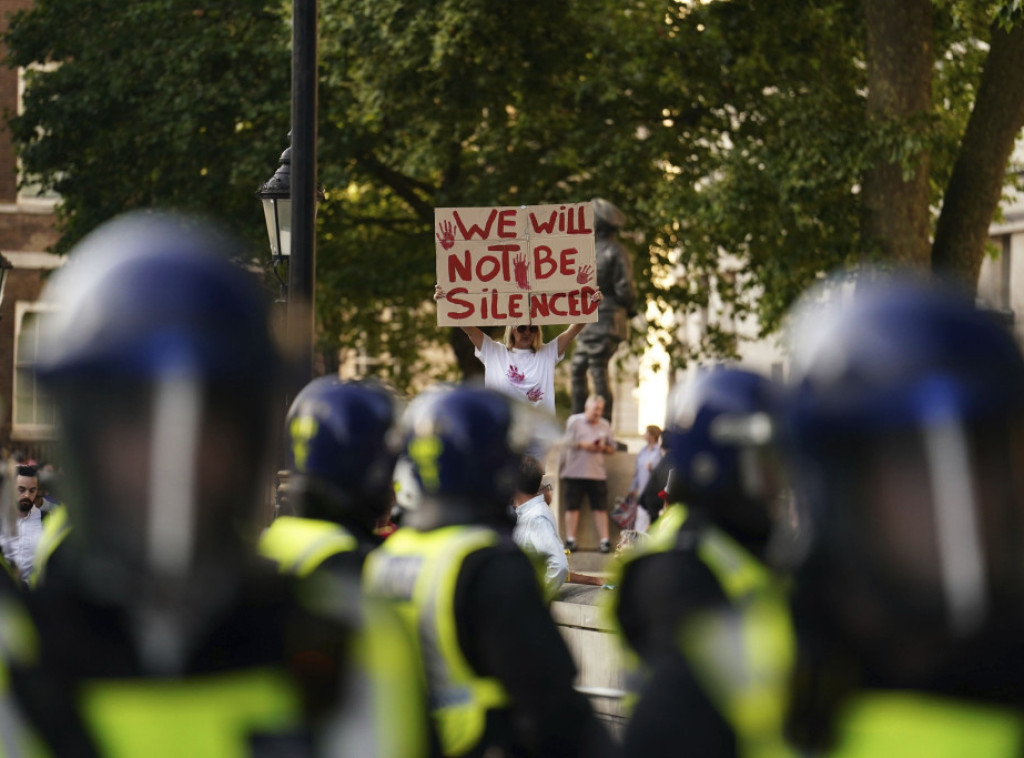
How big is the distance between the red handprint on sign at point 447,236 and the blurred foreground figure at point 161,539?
974 cm

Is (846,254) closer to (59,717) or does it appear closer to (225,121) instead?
(225,121)

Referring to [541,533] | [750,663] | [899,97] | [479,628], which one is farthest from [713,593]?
[899,97]

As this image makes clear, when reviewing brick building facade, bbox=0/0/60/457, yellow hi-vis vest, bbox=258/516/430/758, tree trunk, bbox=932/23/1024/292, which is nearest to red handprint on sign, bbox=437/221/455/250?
tree trunk, bbox=932/23/1024/292

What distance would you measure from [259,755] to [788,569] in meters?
0.58

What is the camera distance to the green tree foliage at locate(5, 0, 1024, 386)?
18.4m

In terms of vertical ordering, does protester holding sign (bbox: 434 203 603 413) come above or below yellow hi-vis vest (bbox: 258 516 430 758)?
above

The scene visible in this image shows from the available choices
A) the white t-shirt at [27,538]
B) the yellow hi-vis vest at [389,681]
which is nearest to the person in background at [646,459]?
the white t-shirt at [27,538]

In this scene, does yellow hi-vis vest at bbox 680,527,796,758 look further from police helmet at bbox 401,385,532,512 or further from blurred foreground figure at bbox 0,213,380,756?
police helmet at bbox 401,385,532,512

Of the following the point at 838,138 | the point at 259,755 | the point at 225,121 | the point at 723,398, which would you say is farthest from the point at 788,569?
the point at 225,121

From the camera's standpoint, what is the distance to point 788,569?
1.73 m

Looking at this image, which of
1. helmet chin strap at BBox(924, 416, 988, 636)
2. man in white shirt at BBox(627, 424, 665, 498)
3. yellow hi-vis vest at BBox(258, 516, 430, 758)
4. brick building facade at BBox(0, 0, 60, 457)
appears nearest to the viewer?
helmet chin strap at BBox(924, 416, 988, 636)

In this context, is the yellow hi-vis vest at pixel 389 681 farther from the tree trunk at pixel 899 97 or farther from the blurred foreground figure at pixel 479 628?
the tree trunk at pixel 899 97

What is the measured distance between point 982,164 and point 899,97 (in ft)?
4.09

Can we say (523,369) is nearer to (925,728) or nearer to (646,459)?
(646,459)
